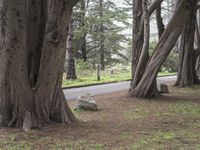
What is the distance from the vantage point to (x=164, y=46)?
1364 cm

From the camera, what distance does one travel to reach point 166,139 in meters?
7.04

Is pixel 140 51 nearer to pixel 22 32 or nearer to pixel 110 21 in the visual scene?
pixel 22 32

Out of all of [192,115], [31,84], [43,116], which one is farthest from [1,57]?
[192,115]

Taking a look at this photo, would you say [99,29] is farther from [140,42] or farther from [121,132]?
[121,132]

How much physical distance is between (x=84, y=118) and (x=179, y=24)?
5586mm

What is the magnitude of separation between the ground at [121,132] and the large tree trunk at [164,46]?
7.96ft

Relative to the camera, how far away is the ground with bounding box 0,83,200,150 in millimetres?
6457

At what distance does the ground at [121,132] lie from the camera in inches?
254

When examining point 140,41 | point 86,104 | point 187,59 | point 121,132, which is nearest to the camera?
point 121,132

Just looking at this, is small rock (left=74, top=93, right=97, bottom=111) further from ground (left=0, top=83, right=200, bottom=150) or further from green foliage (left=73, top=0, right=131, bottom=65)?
green foliage (left=73, top=0, right=131, bottom=65)

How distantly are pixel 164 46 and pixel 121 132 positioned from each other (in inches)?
258

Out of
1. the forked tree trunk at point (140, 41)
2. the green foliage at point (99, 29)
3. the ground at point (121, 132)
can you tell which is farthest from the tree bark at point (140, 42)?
the green foliage at point (99, 29)

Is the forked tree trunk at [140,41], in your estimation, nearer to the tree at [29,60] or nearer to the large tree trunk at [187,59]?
the large tree trunk at [187,59]

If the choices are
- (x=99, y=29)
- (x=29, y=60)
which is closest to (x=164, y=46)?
(x=29, y=60)
